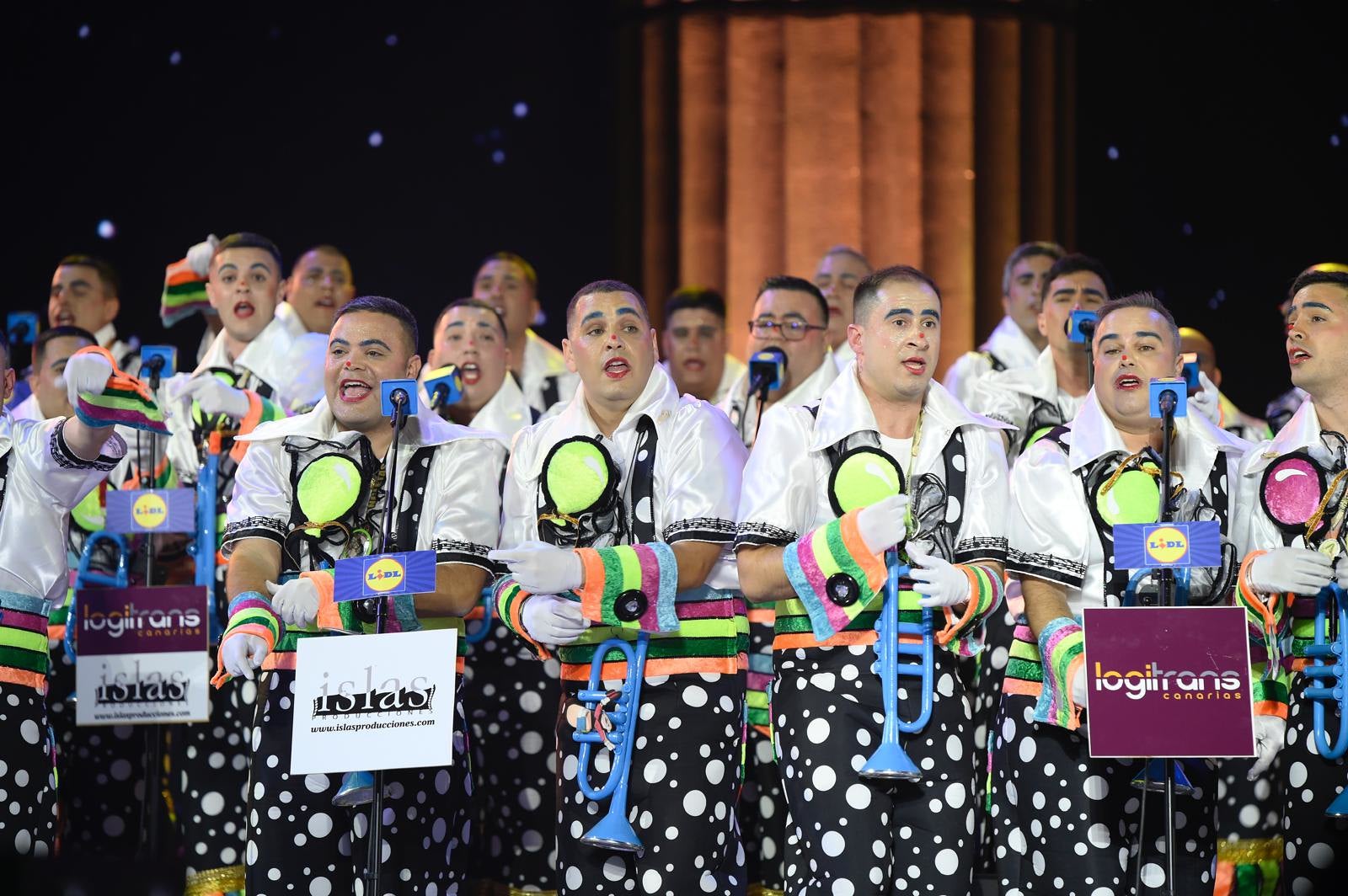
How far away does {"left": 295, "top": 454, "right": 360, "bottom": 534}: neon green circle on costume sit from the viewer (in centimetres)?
480

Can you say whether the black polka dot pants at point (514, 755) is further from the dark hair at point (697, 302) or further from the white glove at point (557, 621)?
the dark hair at point (697, 302)

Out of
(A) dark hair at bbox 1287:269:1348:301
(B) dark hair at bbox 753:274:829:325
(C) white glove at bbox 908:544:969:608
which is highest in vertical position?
(B) dark hair at bbox 753:274:829:325

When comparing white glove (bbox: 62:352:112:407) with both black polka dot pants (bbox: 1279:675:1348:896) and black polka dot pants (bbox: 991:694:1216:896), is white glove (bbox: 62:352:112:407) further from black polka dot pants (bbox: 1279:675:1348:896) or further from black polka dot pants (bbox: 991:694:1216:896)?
black polka dot pants (bbox: 1279:675:1348:896)

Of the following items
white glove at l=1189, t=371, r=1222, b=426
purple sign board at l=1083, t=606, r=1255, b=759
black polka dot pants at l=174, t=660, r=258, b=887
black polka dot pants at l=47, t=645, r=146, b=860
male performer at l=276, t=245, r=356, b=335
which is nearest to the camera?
purple sign board at l=1083, t=606, r=1255, b=759

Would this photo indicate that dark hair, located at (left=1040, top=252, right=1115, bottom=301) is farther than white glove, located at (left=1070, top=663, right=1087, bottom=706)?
Yes

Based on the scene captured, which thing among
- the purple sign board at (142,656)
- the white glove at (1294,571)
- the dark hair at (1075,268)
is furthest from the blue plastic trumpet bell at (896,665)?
the dark hair at (1075,268)

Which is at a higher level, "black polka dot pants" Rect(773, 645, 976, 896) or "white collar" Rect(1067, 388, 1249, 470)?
"white collar" Rect(1067, 388, 1249, 470)

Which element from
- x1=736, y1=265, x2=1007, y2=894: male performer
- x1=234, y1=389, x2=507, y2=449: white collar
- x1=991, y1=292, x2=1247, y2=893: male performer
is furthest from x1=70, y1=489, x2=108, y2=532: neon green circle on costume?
x1=991, y1=292, x2=1247, y2=893: male performer

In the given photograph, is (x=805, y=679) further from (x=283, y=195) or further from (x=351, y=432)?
(x=283, y=195)

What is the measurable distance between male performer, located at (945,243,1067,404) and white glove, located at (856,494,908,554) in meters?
2.15

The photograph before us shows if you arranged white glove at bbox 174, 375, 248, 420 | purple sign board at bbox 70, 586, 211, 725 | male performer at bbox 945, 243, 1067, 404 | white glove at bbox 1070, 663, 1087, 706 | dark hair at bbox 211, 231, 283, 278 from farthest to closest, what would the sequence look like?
dark hair at bbox 211, 231, 283, 278, male performer at bbox 945, 243, 1067, 404, white glove at bbox 174, 375, 248, 420, purple sign board at bbox 70, 586, 211, 725, white glove at bbox 1070, 663, 1087, 706

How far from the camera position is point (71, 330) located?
659 centimetres

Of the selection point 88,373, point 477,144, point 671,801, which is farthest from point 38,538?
point 477,144

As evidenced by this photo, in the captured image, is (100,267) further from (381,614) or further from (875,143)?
(381,614)
